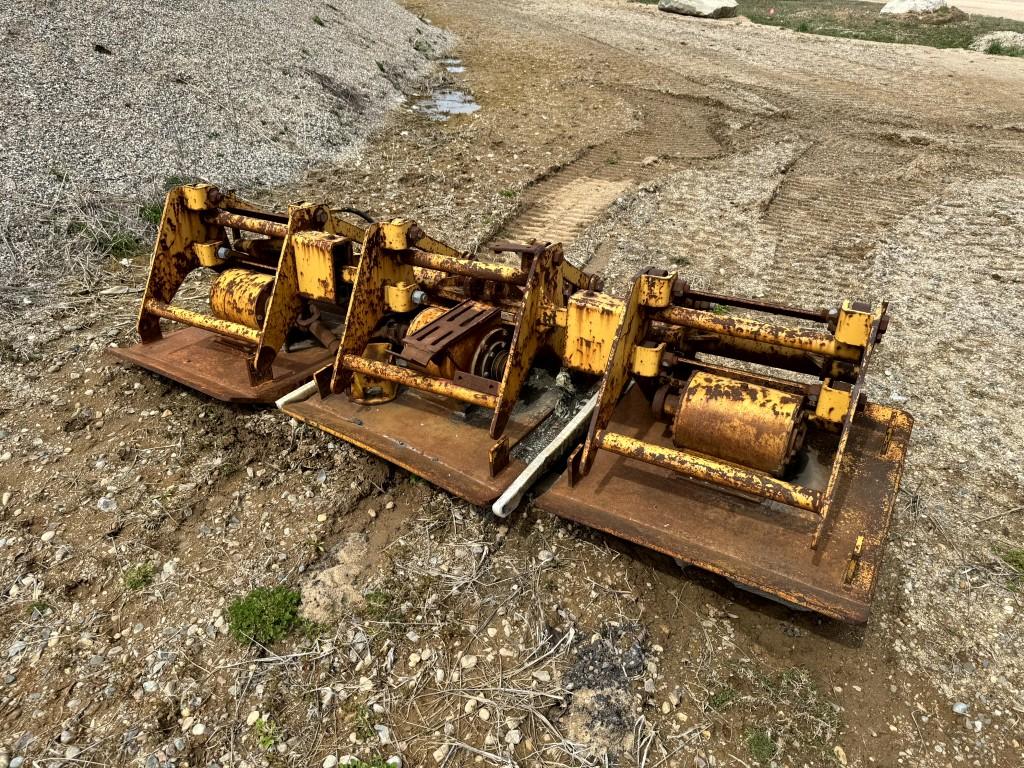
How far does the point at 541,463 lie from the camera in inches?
159

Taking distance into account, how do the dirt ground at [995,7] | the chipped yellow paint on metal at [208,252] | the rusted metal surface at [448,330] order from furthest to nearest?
the dirt ground at [995,7] → the chipped yellow paint on metal at [208,252] → the rusted metal surface at [448,330]

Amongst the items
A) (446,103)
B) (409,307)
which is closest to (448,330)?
(409,307)

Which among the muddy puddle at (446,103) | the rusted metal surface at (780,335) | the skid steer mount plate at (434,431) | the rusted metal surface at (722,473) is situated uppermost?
the muddy puddle at (446,103)

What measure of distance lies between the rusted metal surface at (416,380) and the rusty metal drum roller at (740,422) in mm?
1217

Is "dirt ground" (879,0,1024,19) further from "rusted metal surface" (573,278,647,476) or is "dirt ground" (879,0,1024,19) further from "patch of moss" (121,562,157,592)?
"patch of moss" (121,562,157,592)

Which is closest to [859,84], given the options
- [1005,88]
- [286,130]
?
[1005,88]

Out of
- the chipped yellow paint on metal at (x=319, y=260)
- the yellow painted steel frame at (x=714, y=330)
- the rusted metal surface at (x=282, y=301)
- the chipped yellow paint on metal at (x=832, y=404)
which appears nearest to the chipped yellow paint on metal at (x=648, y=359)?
the yellow painted steel frame at (x=714, y=330)

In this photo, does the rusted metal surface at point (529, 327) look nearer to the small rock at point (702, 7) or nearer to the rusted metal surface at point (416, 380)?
the rusted metal surface at point (416, 380)

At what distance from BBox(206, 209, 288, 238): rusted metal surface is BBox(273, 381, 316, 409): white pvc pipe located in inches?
46.2

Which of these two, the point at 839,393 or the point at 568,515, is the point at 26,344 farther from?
the point at 839,393

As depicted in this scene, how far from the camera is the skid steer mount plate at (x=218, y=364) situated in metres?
4.87

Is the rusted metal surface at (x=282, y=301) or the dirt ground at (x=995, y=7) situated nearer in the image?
the rusted metal surface at (x=282, y=301)

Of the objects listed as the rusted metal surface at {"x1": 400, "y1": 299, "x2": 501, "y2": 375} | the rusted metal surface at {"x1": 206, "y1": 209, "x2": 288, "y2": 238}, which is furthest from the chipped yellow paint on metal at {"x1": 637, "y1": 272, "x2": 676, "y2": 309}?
the rusted metal surface at {"x1": 206, "y1": 209, "x2": 288, "y2": 238}

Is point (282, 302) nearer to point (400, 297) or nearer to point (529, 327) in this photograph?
point (400, 297)
